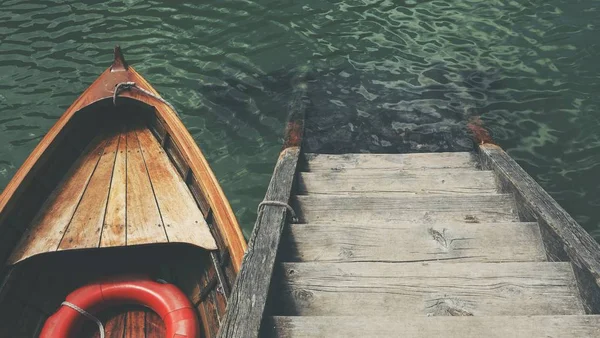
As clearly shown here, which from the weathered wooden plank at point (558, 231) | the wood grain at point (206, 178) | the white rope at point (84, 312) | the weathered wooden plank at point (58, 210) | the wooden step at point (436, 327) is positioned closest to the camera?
the wooden step at point (436, 327)

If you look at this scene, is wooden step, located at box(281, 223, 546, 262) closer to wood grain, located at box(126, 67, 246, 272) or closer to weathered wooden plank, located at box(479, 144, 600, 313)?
weathered wooden plank, located at box(479, 144, 600, 313)

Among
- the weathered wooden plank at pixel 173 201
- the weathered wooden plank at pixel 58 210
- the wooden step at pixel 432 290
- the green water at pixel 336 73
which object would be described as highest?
the wooden step at pixel 432 290

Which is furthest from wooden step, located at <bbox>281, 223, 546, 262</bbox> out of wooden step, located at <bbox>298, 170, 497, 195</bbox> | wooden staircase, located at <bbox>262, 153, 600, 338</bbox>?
wooden step, located at <bbox>298, 170, 497, 195</bbox>

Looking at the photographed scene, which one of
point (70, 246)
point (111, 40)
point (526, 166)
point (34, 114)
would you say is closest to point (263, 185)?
point (70, 246)

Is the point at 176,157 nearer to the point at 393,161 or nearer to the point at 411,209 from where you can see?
the point at 393,161

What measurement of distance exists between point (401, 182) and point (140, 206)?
2.84 metres

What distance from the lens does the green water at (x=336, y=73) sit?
22.7 ft

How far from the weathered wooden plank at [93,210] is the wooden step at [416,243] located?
2.27 m

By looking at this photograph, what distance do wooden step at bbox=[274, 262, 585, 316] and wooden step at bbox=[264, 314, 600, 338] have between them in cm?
21

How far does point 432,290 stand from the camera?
3203 millimetres

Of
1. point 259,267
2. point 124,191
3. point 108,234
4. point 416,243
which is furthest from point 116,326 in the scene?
point 416,243

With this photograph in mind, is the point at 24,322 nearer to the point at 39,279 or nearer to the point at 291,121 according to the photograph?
the point at 39,279

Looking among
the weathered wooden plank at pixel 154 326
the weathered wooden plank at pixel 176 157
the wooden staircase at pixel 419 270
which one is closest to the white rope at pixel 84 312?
the weathered wooden plank at pixel 154 326

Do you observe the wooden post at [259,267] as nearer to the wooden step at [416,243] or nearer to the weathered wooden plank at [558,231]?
the wooden step at [416,243]
